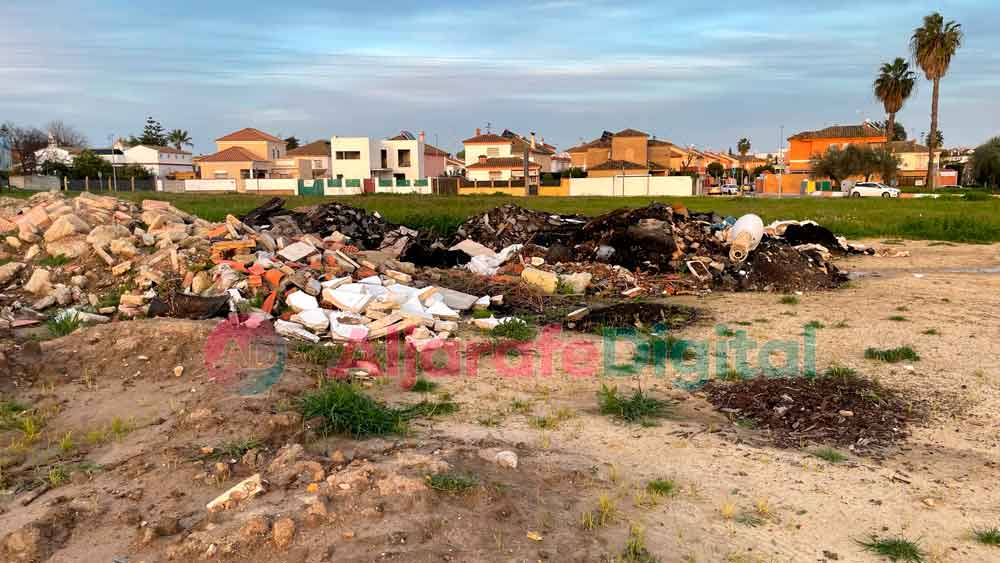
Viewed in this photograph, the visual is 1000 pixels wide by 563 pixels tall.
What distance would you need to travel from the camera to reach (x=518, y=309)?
983 centimetres

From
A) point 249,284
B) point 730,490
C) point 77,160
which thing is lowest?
point 730,490

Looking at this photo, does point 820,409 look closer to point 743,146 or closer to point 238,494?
point 238,494

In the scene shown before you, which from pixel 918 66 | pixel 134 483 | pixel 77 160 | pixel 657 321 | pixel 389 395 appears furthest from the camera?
pixel 77 160

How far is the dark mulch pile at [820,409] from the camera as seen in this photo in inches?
193

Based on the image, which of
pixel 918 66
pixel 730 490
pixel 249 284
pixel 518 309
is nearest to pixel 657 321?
pixel 518 309

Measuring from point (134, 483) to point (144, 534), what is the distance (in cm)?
77

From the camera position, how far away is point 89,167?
55.3m

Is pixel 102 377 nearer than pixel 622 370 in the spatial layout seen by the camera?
Yes

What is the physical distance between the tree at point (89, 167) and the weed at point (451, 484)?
58640 millimetres

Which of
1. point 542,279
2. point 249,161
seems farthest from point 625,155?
point 542,279

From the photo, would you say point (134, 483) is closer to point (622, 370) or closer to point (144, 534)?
point (144, 534)

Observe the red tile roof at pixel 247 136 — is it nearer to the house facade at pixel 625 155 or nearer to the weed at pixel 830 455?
the house facade at pixel 625 155

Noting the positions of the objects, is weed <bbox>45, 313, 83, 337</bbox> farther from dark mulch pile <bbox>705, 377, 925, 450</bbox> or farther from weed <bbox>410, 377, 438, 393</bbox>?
dark mulch pile <bbox>705, 377, 925, 450</bbox>

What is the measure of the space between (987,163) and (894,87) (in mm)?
13439
